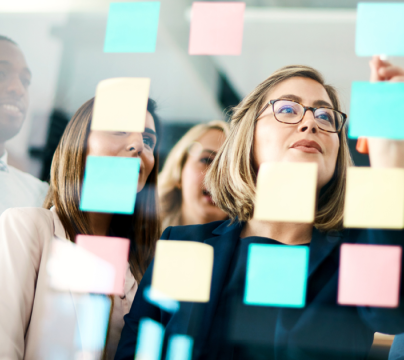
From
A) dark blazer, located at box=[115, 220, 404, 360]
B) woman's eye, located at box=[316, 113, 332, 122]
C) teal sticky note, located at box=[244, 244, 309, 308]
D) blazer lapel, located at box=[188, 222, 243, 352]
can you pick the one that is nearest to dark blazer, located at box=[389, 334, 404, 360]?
dark blazer, located at box=[115, 220, 404, 360]

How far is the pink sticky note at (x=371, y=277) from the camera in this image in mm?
735

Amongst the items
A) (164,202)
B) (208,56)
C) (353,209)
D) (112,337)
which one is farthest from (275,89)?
(112,337)

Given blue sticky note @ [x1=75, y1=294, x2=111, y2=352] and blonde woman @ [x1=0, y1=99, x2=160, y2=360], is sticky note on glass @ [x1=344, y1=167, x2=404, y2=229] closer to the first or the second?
blonde woman @ [x1=0, y1=99, x2=160, y2=360]

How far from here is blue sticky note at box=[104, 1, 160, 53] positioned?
943 millimetres

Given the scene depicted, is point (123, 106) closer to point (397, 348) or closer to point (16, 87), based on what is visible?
point (16, 87)

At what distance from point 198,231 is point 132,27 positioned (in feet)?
1.80

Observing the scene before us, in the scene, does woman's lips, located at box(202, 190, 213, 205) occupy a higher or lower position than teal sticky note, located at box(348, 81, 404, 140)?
lower

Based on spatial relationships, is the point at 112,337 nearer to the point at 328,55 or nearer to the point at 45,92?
the point at 45,92

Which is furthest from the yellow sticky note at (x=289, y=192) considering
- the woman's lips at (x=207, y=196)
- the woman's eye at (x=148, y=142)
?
the woman's eye at (x=148, y=142)

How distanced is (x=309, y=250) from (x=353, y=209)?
127mm

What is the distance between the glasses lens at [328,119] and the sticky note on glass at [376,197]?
124mm

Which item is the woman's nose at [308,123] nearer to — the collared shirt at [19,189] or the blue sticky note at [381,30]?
the blue sticky note at [381,30]

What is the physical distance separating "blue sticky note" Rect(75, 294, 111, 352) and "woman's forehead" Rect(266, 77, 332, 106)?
632mm

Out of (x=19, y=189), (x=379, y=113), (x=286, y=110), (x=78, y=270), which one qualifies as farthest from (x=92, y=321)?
(x=379, y=113)
